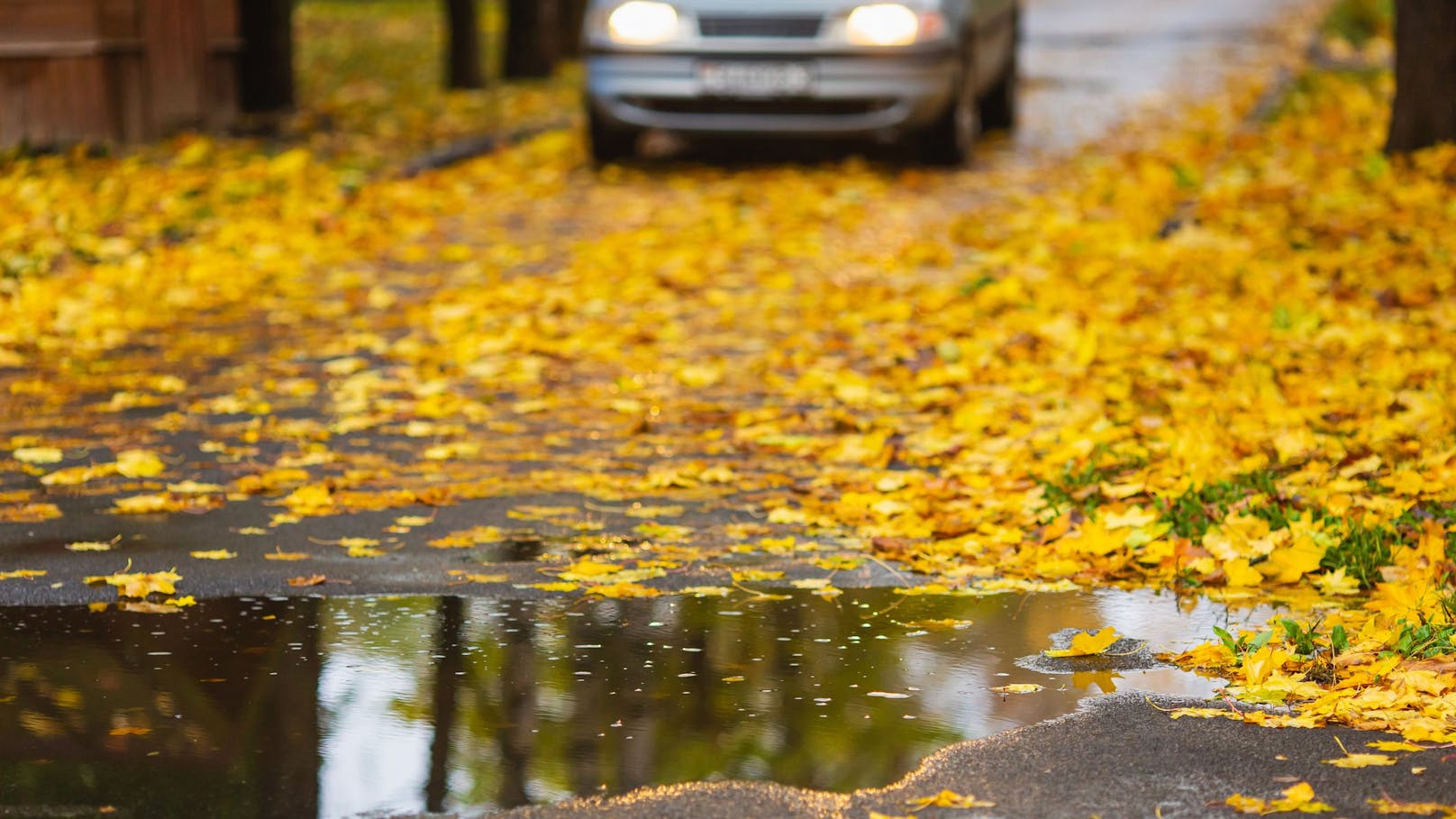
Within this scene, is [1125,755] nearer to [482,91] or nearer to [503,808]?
[503,808]

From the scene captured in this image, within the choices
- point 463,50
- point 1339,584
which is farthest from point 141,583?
point 463,50

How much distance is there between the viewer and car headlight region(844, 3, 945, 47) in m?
12.6

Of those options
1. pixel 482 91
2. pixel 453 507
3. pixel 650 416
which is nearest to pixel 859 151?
pixel 482 91

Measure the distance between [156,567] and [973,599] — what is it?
2.04 metres

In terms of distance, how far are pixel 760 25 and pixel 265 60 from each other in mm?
5816

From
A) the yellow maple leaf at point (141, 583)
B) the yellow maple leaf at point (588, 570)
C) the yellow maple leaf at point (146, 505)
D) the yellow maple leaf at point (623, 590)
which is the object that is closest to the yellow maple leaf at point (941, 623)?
the yellow maple leaf at point (623, 590)

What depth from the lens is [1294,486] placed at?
18.1ft

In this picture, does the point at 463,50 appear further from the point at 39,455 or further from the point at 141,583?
the point at 141,583

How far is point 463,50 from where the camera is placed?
61.5ft

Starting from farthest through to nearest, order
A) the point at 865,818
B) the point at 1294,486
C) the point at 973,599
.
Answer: the point at 1294,486, the point at 973,599, the point at 865,818

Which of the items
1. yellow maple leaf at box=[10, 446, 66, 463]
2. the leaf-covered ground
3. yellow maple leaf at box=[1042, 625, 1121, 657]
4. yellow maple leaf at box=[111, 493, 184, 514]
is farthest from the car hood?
yellow maple leaf at box=[1042, 625, 1121, 657]

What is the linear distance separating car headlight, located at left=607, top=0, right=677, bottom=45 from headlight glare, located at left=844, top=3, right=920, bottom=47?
114cm

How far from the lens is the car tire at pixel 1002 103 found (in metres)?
16.0

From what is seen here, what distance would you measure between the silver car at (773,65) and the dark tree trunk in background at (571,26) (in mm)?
10765
